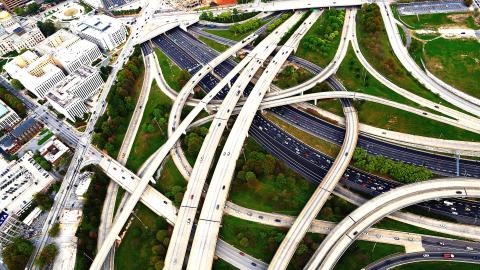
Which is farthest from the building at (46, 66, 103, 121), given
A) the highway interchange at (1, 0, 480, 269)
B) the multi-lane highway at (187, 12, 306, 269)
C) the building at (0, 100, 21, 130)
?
the multi-lane highway at (187, 12, 306, 269)

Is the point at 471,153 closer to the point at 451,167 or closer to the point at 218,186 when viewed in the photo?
the point at 451,167

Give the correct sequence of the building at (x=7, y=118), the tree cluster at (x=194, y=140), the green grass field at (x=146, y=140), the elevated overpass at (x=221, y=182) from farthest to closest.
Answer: the building at (x=7, y=118), the green grass field at (x=146, y=140), the tree cluster at (x=194, y=140), the elevated overpass at (x=221, y=182)

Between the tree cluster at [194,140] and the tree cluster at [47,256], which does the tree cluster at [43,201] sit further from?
the tree cluster at [194,140]

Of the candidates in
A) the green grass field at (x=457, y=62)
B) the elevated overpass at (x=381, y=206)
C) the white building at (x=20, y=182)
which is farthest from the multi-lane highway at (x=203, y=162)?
the green grass field at (x=457, y=62)

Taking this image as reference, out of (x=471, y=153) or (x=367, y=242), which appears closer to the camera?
(x=367, y=242)

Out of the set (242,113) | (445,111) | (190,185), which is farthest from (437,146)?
(190,185)

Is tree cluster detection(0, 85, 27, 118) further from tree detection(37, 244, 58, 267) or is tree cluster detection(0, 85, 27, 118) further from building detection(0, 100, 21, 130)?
tree detection(37, 244, 58, 267)
